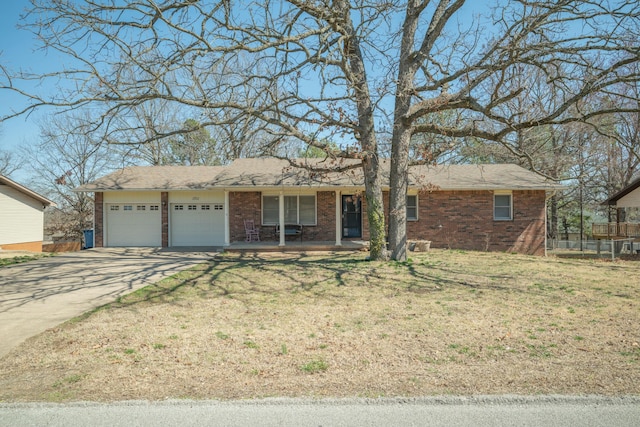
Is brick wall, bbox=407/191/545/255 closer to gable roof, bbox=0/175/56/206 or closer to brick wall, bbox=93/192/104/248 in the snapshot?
brick wall, bbox=93/192/104/248

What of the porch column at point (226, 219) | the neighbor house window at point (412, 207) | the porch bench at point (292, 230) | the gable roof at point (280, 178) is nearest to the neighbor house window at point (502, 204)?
the gable roof at point (280, 178)

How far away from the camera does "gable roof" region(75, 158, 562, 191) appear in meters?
16.8

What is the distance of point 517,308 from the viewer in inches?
284

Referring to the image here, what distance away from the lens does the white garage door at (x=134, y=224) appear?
771 inches

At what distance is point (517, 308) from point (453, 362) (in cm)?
303

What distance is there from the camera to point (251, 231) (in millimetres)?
18250

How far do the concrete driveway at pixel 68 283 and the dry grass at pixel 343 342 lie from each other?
0.58 metres

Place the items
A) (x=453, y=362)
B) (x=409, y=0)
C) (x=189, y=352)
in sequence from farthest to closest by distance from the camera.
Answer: (x=409, y=0) < (x=189, y=352) < (x=453, y=362)

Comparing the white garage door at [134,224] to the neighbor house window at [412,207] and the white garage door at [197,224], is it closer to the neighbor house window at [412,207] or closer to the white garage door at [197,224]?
the white garage door at [197,224]

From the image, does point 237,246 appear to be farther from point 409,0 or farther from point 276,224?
point 409,0

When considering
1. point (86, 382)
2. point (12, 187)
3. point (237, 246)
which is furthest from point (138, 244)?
point (86, 382)

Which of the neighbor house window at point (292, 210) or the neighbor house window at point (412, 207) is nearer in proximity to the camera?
the neighbor house window at point (412, 207)

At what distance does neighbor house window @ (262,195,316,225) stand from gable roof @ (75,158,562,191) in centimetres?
127

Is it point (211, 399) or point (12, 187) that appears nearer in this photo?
point (211, 399)
